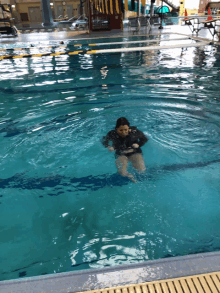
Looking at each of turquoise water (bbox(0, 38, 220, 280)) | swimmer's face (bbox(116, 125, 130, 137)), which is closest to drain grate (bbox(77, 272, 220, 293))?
turquoise water (bbox(0, 38, 220, 280))

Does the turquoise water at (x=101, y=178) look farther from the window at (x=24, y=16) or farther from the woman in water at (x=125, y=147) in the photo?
the window at (x=24, y=16)

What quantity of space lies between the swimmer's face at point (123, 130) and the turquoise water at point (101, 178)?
453 millimetres

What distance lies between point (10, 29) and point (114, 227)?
22.0 m

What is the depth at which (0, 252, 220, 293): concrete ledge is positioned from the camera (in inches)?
62.2

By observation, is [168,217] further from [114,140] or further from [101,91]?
[101,91]

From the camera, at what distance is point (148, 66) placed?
9.47m

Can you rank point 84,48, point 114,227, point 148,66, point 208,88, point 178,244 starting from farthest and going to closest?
point 84,48, point 148,66, point 208,88, point 114,227, point 178,244

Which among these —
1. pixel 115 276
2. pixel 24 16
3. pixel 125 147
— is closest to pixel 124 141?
pixel 125 147

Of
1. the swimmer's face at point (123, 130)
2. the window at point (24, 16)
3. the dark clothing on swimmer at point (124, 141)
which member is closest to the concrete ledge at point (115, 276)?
the dark clothing on swimmer at point (124, 141)

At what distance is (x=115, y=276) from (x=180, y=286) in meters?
0.43

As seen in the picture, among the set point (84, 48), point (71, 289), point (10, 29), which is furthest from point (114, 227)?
point (10, 29)

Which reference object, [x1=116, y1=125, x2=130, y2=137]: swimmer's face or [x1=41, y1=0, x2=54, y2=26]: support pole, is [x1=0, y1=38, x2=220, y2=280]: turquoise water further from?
[x1=41, y1=0, x2=54, y2=26]: support pole

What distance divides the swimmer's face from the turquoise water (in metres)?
0.45

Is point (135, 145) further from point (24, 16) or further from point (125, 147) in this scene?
point (24, 16)
